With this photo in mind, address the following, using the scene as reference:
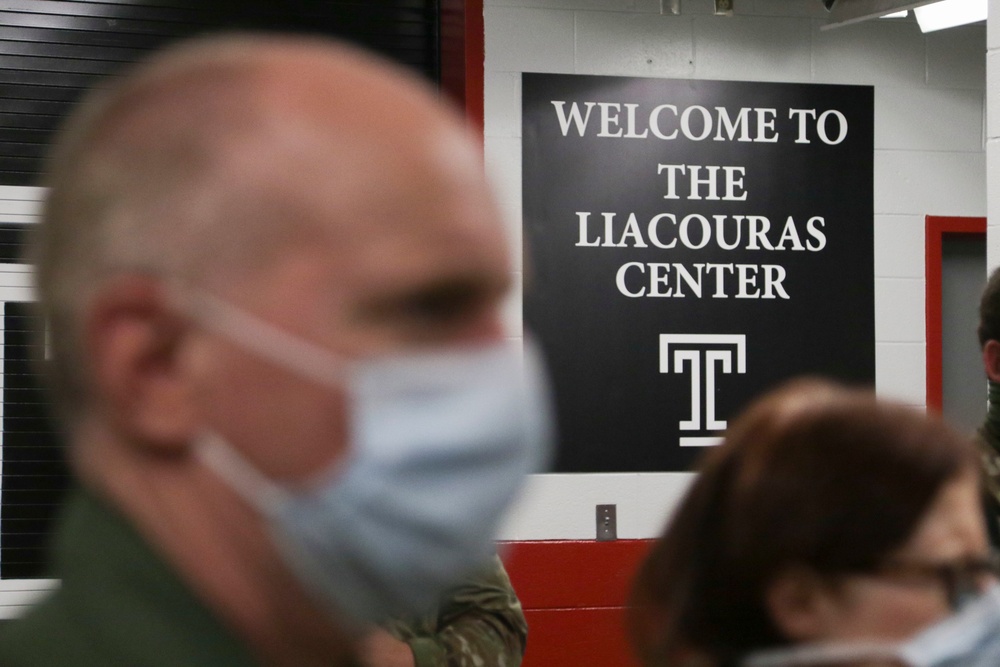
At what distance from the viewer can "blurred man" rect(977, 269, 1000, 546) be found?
87.5 inches

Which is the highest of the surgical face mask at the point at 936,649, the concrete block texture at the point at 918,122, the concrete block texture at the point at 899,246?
the concrete block texture at the point at 918,122

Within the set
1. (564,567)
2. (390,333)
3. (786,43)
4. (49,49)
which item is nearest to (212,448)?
(390,333)

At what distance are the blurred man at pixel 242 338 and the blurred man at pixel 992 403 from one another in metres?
1.51

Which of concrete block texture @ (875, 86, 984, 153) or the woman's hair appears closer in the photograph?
the woman's hair

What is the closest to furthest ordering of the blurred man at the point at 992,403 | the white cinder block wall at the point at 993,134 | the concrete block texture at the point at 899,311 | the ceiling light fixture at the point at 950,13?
the blurred man at the point at 992,403, the white cinder block wall at the point at 993,134, the ceiling light fixture at the point at 950,13, the concrete block texture at the point at 899,311

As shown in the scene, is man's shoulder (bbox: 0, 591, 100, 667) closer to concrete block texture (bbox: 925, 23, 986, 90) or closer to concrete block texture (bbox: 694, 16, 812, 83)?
concrete block texture (bbox: 694, 16, 812, 83)

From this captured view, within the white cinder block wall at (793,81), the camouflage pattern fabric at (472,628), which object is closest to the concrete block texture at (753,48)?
the white cinder block wall at (793,81)

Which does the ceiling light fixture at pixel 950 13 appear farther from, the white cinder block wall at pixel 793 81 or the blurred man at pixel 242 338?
the blurred man at pixel 242 338

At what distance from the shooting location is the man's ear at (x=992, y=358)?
2600 millimetres

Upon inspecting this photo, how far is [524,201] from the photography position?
171 inches

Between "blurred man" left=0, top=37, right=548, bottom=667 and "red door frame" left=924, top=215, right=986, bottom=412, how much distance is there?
408 centimetres

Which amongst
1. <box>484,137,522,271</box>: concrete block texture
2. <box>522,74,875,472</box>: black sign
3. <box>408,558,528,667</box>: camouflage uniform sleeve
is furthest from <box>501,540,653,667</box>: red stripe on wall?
<box>408,558,528,667</box>: camouflage uniform sleeve

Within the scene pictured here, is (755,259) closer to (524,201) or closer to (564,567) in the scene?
(524,201)

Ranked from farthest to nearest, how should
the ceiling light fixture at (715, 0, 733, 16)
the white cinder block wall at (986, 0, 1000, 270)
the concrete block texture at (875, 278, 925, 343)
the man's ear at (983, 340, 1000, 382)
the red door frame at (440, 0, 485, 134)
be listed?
the concrete block texture at (875, 278, 925, 343) → the ceiling light fixture at (715, 0, 733, 16) → the red door frame at (440, 0, 485, 134) → the white cinder block wall at (986, 0, 1000, 270) → the man's ear at (983, 340, 1000, 382)
